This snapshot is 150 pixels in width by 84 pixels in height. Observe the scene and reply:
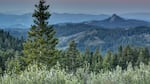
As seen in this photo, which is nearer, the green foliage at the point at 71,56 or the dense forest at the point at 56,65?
the dense forest at the point at 56,65

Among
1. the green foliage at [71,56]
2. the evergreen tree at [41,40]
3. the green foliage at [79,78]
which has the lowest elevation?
the green foliage at [71,56]

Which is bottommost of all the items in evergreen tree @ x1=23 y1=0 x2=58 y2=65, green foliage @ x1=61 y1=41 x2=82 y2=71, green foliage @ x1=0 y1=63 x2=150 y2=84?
green foliage @ x1=61 y1=41 x2=82 y2=71

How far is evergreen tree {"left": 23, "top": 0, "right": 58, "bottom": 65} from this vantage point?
54812mm

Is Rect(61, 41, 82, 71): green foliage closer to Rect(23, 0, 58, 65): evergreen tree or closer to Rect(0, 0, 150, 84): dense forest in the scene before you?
Rect(0, 0, 150, 84): dense forest

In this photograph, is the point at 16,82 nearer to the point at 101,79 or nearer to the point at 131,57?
the point at 101,79

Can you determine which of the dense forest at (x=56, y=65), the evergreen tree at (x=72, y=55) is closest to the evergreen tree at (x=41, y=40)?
the dense forest at (x=56, y=65)

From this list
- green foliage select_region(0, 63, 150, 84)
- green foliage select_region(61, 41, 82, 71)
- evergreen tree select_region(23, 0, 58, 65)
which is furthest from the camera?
green foliage select_region(61, 41, 82, 71)

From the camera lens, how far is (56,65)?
28.8ft

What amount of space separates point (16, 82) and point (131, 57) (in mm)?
116723

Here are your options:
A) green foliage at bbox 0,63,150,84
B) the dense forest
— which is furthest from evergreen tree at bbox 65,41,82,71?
green foliage at bbox 0,63,150,84

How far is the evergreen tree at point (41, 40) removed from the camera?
54812 millimetres

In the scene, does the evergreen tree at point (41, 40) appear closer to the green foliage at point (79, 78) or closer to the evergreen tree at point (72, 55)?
the evergreen tree at point (72, 55)

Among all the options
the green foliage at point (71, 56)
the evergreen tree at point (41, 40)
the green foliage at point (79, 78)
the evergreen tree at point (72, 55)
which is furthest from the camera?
the green foliage at point (71, 56)

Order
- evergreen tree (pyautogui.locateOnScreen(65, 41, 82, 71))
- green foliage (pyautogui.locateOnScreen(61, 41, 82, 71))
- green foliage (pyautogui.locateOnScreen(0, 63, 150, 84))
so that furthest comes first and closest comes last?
green foliage (pyautogui.locateOnScreen(61, 41, 82, 71)) → evergreen tree (pyautogui.locateOnScreen(65, 41, 82, 71)) → green foliage (pyautogui.locateOnScreen(0, 63, 150, 84))
